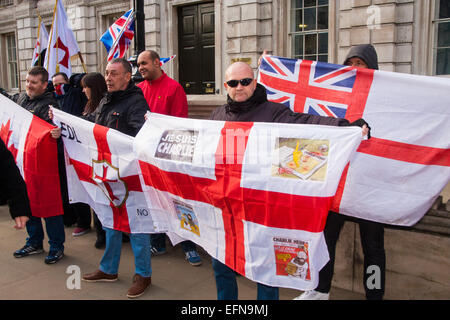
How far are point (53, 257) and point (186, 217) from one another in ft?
6.64

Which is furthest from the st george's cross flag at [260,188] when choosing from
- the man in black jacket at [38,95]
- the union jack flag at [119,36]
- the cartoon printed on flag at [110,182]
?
the union jack flag at [119,36]

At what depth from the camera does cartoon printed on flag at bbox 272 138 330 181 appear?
93.0 inches

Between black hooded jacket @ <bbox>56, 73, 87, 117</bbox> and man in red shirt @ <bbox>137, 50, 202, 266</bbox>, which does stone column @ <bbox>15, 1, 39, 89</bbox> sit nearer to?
black hooded jacket @ <bbox>56, 73, 87, 117</bbox>

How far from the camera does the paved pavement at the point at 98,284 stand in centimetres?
350

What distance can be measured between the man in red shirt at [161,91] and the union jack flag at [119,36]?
2.50 metres

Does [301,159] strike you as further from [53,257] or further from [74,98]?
[74,98]

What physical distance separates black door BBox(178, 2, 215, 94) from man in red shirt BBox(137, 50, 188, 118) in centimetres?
792

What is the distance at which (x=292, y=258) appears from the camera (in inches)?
96.3

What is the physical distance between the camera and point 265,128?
258cm

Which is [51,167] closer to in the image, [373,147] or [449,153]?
[373,147]

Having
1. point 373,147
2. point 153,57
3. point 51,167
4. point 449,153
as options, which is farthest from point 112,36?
point 449,153

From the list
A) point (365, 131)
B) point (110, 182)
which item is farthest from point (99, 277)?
point (365, 131)

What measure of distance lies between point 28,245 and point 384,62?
7.79 meters

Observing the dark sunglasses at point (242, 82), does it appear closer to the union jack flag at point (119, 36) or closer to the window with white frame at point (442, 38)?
the union jack flag at point (119, 36)
